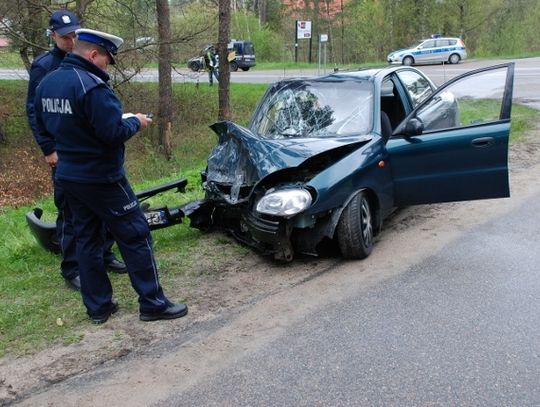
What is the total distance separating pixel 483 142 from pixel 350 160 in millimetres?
1240

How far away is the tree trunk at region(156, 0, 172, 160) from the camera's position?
15.4 meters

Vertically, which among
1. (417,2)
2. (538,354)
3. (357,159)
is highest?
(417,2)

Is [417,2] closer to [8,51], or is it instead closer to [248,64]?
[248,64]

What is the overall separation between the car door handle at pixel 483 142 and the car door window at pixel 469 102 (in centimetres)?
23

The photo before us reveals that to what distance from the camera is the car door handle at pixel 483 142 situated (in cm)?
507

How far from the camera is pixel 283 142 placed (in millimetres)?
5230

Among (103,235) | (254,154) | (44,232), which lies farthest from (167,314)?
(44,232)

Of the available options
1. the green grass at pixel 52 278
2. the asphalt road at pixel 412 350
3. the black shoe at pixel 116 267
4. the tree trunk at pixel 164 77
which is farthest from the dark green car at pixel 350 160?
the tree trunk at pixel 164 77

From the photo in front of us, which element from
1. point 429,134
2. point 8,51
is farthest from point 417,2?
point 429,134

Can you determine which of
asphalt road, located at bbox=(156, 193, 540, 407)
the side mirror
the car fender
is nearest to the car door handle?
the side mirror

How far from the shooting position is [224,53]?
14.2m

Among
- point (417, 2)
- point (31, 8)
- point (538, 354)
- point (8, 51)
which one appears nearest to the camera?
point (538, 354)

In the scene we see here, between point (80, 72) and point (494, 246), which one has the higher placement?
point (80, 72)

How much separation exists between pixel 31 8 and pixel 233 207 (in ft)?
33.7
